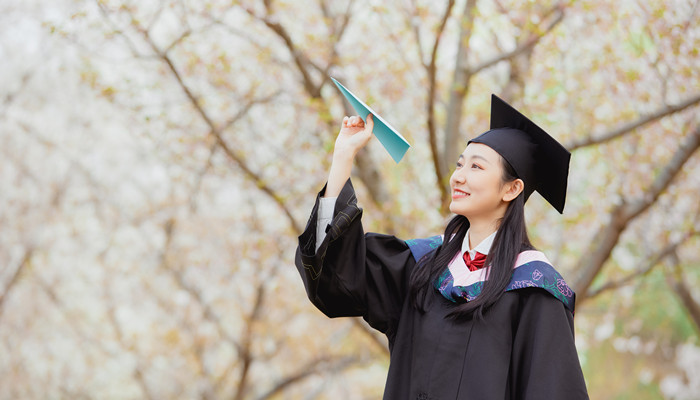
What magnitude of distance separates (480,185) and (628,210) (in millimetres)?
3157

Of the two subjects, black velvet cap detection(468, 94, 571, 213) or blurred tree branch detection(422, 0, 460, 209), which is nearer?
black velvet cap detection(468, 94, 571, 213)

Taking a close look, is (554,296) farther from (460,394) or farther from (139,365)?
(139,365)

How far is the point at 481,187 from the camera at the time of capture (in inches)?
80.7

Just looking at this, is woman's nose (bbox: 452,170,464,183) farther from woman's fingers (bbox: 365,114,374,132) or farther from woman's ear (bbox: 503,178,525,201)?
woman's fingers (bbox: 365,114,374,132)

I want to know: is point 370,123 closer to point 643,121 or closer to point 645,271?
point 643,121

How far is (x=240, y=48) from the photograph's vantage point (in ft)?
20.4

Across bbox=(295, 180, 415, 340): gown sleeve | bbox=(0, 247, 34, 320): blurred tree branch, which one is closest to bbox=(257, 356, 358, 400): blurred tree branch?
bbox=(0, 247, 34, 320): blurred tree branch

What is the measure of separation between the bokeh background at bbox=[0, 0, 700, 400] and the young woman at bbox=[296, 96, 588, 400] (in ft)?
6.19

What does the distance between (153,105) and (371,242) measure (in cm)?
325

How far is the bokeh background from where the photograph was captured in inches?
194

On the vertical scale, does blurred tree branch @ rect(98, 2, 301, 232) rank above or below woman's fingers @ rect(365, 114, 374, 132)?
above

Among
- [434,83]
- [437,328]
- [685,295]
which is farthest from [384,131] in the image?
[685,295]

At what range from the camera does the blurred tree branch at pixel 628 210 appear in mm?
4488

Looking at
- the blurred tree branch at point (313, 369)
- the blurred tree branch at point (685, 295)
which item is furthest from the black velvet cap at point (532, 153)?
the blurred tree branch at point (313, 369)
